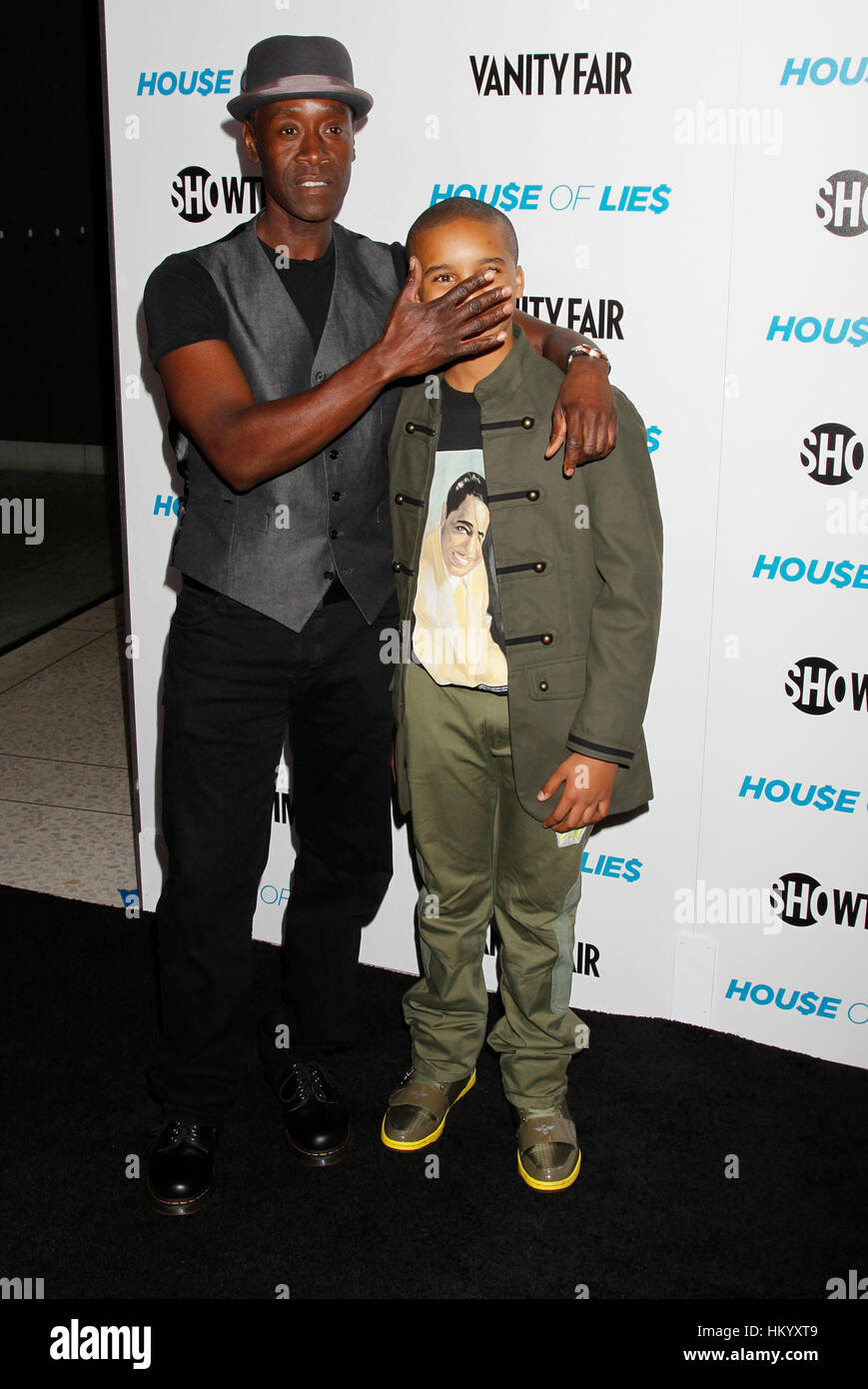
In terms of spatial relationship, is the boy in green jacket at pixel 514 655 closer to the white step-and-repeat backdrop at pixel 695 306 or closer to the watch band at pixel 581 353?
the watch band at pixel 581 353

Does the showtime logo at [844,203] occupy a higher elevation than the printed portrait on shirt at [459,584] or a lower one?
higher

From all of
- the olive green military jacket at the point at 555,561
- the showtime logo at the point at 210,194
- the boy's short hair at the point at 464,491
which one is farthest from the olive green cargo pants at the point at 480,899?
the showtime logo at the point at 210,194

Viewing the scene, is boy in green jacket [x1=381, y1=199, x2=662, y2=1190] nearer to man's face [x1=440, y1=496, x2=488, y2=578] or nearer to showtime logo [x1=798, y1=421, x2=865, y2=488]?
man's face [x1=440, y1=496, x2=488, y2=578]

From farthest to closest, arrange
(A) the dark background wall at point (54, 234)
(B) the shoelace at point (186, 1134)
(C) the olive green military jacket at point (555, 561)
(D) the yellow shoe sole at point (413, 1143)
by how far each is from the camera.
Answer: (A) the dark background wall at point (54, 234), (D) the yellow shoe sole at point (413, 1143), (B) the shoelace at point (186, 1134), (C) the olive green military jacket at point (555, 561)

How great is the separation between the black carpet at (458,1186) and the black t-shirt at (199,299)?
168 centimetres

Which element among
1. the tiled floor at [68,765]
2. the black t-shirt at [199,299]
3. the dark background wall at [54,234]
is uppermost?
the dark background wall at [54,234]

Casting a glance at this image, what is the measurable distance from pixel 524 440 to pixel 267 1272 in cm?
164

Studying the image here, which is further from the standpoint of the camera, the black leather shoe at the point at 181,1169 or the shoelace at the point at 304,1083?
the shoelace at the point at 304,1083

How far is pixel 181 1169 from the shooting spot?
2441 millimetres

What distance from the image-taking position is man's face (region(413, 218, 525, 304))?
2.01 meters

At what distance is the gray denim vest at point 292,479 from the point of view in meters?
2.18
